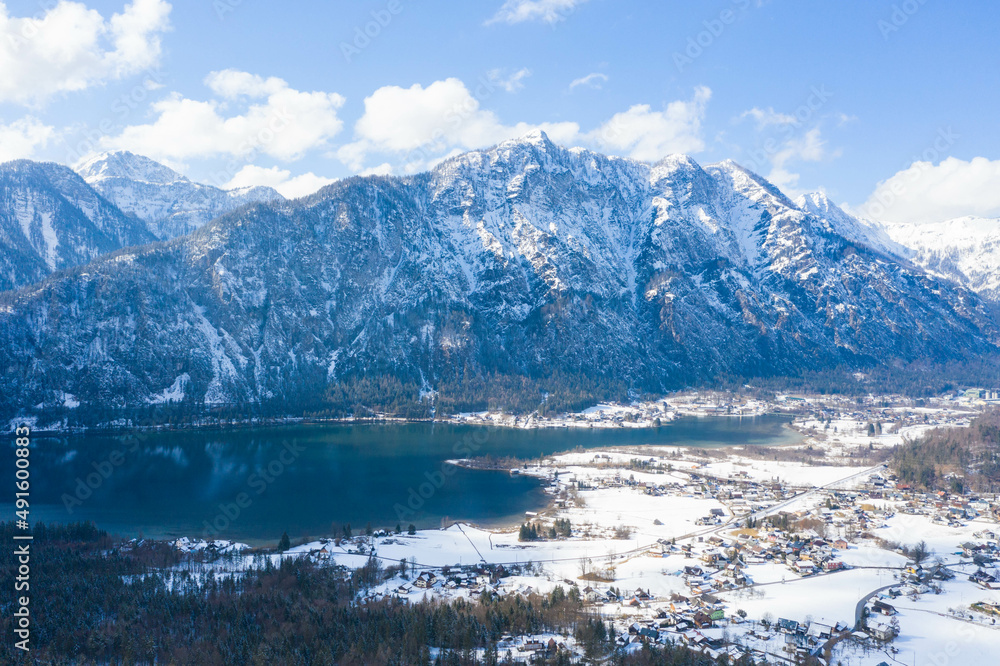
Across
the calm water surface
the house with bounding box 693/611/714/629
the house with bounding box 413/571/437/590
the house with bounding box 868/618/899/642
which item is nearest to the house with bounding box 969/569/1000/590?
the house with bounding box 868/618/899/642

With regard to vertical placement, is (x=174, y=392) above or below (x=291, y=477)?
above

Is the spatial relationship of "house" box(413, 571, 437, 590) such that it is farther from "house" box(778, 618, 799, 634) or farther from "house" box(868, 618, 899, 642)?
"house" box(868, 618, 899, 642)

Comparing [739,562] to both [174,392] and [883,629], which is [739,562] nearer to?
[883,629]

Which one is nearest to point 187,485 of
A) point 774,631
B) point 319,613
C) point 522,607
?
point 319,613

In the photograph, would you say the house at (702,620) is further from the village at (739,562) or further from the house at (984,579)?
the house at (984,579)

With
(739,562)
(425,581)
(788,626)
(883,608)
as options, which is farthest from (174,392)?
(883,608)

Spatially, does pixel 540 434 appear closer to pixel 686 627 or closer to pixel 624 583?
pixel 624 583

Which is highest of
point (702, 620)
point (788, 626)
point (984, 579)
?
point (702, 620)
